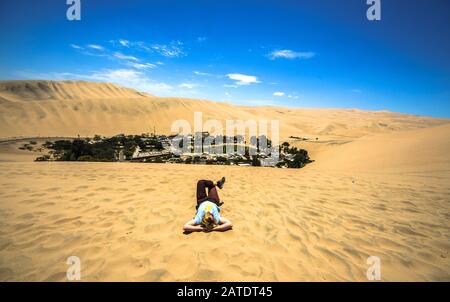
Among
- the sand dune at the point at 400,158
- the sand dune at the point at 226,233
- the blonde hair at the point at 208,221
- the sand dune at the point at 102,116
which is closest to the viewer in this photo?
the sand dune at the point at 226,233

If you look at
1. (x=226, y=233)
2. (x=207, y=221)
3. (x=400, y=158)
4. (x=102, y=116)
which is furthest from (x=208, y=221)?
A: (x=102, y=116)

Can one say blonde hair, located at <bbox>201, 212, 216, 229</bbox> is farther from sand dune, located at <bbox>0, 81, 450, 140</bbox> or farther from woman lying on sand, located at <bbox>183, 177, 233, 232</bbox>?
sand dune, located at <bbox>0, 81, 450, 140</bbox>

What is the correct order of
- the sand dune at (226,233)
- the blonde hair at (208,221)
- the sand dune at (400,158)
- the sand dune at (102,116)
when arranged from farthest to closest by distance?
the sand dune at (102,116) < the sand dune at (400,158) < the blonde hair at (208,221) < the sand dune at (226,233)

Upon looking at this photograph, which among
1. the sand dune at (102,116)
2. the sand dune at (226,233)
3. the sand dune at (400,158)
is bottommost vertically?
the sand dune at (226,233)

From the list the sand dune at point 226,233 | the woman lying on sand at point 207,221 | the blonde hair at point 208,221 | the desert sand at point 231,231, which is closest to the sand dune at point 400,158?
the desert sand at point 231,231

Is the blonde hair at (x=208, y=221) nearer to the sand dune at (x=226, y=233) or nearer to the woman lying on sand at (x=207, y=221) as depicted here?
the woman lying on sand at (x=207, y=221)

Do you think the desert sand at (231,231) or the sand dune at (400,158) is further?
the sand dune at (400,158)

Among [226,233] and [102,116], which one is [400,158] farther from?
[102,116]

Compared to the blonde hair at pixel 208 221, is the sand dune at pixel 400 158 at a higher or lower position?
higher

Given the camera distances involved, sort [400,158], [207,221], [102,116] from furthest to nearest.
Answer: [102,116] → [400,158] → [207,221]

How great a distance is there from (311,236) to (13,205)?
19.8ft

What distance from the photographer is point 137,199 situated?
213 inches

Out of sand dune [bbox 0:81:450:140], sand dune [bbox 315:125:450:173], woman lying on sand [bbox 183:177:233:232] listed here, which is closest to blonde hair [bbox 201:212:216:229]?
woman lying on sand [bbox 183:177:233:232]
